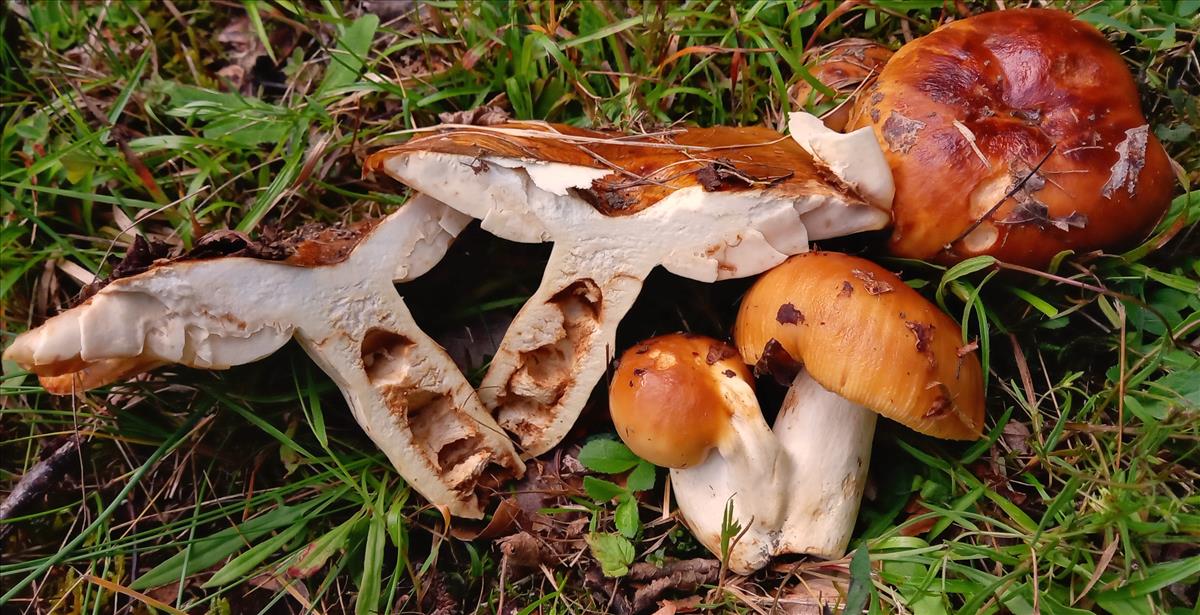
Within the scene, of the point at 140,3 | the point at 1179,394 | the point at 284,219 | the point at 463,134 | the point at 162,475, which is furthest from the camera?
the point at 140,3

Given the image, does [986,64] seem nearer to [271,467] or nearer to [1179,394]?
[1179,394]

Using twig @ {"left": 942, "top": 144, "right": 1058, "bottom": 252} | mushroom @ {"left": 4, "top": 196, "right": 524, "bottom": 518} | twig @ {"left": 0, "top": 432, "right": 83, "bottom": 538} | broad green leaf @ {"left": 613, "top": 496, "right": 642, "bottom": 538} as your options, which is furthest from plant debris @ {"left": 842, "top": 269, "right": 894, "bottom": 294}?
twig @ {"left": 0, "top": 432, "right": 83, "bottom": 538}

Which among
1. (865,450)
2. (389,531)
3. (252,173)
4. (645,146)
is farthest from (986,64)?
(252,173)

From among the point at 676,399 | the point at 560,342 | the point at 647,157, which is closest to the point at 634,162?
the point at 647,157

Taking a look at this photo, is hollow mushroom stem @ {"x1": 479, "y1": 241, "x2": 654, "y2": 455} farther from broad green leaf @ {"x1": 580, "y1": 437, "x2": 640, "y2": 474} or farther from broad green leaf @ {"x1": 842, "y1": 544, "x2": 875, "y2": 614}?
broad green leaf @ {"x1": 842, "y1": 544, "x2": 875, "y2": 614}

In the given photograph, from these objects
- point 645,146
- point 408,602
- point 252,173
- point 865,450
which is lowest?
point 408,602

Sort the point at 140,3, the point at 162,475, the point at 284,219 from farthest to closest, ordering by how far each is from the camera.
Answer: the point at 140,3
the point at 284,219
the point at 162,475
